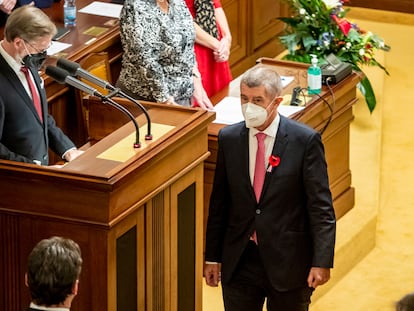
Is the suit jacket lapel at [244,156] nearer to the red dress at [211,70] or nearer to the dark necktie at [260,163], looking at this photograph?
the dark necktie at [260,163]

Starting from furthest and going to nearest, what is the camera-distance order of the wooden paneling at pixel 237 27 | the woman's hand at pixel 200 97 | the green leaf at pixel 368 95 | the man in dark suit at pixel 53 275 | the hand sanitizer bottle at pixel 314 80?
1. the wooden paneling at pixel 237 27
2. the green leaf at pixel 368 95
3. the hand sanitizer bottle at pixel 314 80
4. the woman's hand at pixel 200 97
5. the man in dark suit at pixel 53 275

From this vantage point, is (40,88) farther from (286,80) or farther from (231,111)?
(286,80)

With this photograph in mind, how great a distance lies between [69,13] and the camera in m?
6.75

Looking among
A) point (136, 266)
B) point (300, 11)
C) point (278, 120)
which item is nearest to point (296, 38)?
point (300, 11)

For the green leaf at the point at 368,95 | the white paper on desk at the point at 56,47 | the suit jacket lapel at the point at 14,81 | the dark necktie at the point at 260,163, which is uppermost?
the suit jacket lapel at the point at 14,81

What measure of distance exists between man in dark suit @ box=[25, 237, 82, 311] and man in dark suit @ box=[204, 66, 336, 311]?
1145 millimetres

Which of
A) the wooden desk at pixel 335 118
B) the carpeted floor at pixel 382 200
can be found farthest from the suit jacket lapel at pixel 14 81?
the wooden desk at pixel 335 118

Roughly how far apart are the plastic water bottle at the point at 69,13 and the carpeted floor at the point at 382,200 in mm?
1814

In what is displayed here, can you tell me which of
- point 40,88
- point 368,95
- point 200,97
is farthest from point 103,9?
point 40,88

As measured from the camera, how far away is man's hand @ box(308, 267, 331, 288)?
4.62 meters

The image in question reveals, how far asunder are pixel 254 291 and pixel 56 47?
219 cm

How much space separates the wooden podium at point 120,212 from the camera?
420 centimetres

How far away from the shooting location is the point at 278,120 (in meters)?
4.65

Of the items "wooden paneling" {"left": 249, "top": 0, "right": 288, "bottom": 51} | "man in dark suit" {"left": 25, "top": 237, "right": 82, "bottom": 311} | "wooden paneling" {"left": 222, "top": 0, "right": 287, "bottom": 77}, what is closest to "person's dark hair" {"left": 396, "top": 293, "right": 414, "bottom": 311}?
"man in dark suit" {"left": 25, "top": 237, "right": 82, "bottom": 311}
